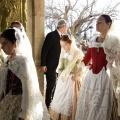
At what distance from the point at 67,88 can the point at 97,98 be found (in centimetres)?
90

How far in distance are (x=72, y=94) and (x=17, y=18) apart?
1341mm

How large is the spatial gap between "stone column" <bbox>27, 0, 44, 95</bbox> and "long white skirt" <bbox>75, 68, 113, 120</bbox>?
1.71 metres

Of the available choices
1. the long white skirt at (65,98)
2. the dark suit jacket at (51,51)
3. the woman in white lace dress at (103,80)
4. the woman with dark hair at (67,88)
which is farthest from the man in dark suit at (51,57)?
the woman in white lace dress at (103,80)

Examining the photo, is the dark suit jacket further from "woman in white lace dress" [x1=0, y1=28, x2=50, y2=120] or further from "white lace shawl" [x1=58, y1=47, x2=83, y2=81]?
"woman in white lace dress" [x1=0, y1=28, x2=50, y2=120]

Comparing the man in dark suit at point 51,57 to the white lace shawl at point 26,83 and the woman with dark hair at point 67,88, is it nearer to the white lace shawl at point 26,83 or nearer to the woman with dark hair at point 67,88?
the woman with dark hair at point 67,88

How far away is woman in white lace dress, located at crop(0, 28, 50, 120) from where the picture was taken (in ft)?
7.84

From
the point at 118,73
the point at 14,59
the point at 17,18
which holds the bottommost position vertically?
the point at 118,73

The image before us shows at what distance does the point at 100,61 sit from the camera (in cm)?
337

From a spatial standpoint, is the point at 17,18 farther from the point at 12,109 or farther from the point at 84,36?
the point at 84,36

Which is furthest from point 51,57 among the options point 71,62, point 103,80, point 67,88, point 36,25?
point 103,80

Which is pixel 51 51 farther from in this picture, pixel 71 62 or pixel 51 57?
pixel 71 62

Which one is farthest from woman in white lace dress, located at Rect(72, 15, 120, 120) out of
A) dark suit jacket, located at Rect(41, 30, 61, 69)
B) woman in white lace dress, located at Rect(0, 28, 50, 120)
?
dark suit jacket, located at Rect(41, 30, 61, 69)

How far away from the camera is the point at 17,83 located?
2.47 meters

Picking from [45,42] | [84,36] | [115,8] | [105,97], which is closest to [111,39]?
[105,97]
